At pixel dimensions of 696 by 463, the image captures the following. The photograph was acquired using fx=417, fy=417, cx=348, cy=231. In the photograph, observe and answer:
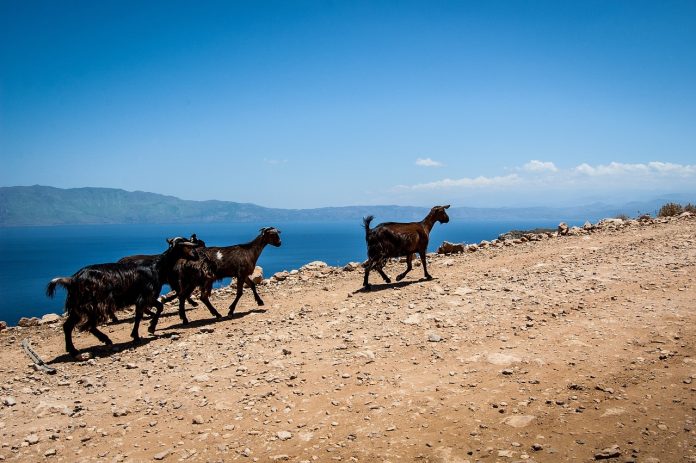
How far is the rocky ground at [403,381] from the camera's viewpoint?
192 inches

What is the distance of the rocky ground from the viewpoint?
4.87m

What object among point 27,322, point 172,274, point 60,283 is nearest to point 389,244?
point 172,274

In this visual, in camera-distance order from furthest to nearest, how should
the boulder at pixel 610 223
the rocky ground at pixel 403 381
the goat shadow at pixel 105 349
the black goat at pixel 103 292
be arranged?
the boulder at pixel 610 223, the goat shadow at pixel 105 349, the black goat at pixel 103 292, the rocky ground at pixel 403 381

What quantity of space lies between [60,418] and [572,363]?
7611 millimetres

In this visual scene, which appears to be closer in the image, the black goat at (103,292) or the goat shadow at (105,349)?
the black goat at (103,292)

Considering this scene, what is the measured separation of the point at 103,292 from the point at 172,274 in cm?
195

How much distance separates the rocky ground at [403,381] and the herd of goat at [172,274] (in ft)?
2.54

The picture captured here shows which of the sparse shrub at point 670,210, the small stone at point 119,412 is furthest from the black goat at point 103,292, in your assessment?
the sparse shrub at point 670,210

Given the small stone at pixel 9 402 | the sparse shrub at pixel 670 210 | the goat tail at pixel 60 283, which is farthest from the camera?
the sparse shrub at pixel 670 210

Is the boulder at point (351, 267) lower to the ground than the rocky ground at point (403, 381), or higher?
higher

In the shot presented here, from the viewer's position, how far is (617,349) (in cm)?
657

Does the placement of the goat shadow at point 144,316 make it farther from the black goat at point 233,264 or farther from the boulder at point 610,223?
the boulder at point 610,223

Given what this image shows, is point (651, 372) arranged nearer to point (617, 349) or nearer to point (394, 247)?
point (617, 349)

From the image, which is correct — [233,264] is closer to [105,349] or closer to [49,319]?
[105,349]
